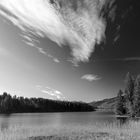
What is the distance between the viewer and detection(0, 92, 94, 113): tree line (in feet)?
322

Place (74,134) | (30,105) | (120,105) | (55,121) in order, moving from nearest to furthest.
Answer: (74,134) → (55,121) → (120,105) → (30,105)

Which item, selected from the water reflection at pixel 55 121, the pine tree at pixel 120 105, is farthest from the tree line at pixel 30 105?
the pine tree at pixel 120 105

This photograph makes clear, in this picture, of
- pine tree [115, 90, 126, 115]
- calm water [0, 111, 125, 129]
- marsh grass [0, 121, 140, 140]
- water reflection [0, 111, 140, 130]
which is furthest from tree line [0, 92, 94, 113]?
marsh grass [0, 121, 140, 140]

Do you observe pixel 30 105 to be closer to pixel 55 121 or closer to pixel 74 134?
pixel 55 121

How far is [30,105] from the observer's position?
400ft

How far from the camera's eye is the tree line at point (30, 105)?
322 feet

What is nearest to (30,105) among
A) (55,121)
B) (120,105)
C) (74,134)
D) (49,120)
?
(120,105)

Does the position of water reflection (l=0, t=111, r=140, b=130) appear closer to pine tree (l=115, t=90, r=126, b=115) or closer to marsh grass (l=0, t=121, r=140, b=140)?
marsh grass (l=0, t=121, r=140, b=140)

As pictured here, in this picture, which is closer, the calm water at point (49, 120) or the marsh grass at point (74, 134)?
the marsh grass at point (74, 134)

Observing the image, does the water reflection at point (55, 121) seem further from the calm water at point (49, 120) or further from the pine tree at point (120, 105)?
the pine tree at point (120, 105)

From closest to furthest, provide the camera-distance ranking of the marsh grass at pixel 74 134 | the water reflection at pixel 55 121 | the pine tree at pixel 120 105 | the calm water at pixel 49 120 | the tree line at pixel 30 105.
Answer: the marsh grass at pixel 74 134 < the water reflection at pixel 55 121 < the calm water at pixel 49 120 < the pine tree at pixel 120 105 < the tree line at pixel 30 105

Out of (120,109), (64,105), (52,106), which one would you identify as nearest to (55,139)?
(120,109)

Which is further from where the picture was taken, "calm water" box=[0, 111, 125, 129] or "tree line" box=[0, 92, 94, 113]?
"tree line" box=[0, 92, 94, 113]

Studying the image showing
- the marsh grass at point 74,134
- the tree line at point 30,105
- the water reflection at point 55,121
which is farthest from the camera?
the tree line at point 30,105
